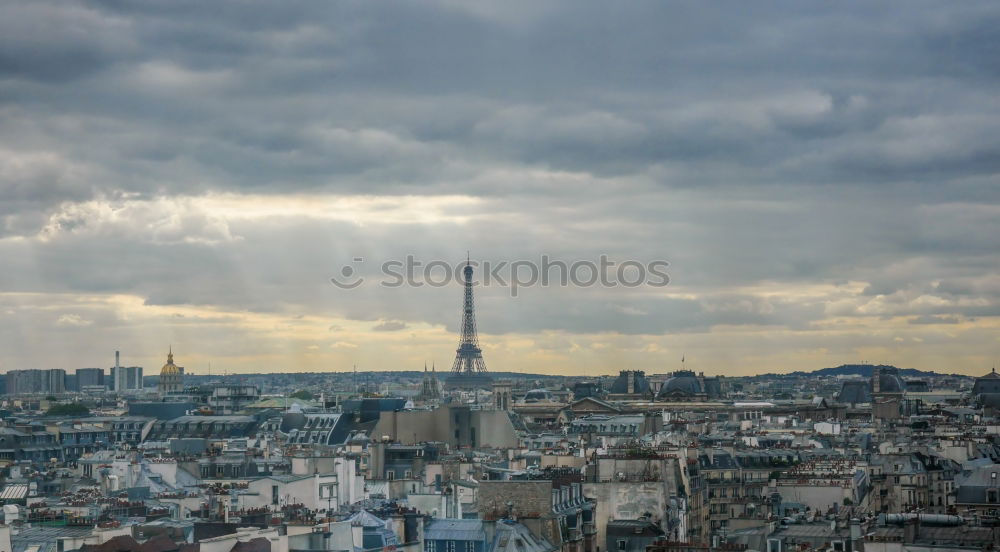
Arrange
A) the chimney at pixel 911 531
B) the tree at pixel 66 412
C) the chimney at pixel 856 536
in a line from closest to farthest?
the chimney at pixel 911 531
the chimney at pixel 856 536
the tree at pixel 66 412

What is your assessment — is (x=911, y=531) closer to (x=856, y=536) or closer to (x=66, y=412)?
(x=856, y=536)

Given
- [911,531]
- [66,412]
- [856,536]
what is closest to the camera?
[911,531]

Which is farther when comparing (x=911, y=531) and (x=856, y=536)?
(x=856, y=536)

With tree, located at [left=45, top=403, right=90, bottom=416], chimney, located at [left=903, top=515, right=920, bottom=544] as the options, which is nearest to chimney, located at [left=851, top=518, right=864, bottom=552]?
chimney, located at [left=903, top=515, right=920, bottom=544]

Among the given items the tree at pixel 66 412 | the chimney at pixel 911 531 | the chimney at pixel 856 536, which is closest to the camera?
the chimney at pixel 911 531

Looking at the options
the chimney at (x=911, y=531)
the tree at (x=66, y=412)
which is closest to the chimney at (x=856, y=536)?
the chimney at (x=911, y=531)

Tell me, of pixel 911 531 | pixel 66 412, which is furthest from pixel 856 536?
pixel 66 412

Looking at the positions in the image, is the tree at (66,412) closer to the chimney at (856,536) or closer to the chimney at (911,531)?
the chimney at (856,536)

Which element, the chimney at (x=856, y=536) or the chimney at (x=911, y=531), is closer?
the chimney at (x=911, y=531)

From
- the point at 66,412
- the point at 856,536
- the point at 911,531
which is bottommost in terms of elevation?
the point at 856,536

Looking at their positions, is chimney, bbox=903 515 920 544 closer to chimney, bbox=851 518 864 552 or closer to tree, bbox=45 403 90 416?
chimney, bbox=851 518 864 552

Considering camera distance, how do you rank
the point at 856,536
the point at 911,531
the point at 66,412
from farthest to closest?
the point at 66,412
the point at 856,536
the point at 911,531

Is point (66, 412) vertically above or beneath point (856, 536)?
above

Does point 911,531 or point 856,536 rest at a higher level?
point 911,531
